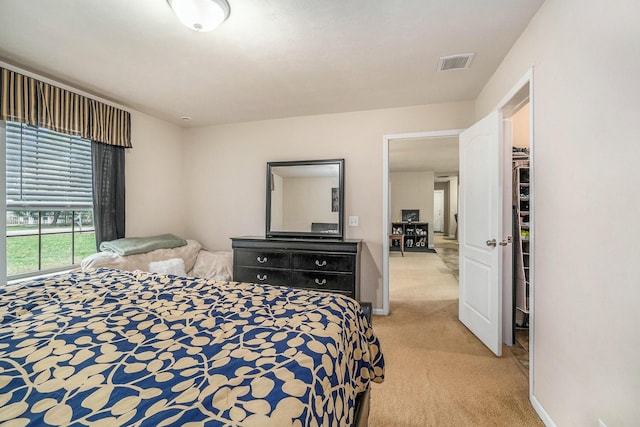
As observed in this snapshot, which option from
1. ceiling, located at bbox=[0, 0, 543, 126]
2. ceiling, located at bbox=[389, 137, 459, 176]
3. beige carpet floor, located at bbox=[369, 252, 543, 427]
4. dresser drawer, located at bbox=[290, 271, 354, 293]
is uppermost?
ceiling, located at bbox=[389, 137, 459, 176]

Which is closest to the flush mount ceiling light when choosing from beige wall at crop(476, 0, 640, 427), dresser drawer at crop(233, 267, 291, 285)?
beige wall at crop(476, 0, 640, 427)

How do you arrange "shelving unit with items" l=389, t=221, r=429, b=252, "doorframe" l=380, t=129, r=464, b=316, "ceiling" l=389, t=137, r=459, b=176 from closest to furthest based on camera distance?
"doorframe" l=380, t=129, r=464, b=316 → "ceiling" l=389, t=137, r=459, b=176 → "shelving unit with items" l=389, t=221, r=429, b=252

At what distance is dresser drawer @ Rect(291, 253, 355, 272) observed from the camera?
2922mm

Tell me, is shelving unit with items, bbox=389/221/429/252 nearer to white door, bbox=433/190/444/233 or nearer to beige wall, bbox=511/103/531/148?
white door, bbox=433/190/444/233

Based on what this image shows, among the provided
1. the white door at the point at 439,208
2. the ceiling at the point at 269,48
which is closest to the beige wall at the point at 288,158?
the ceiling at the point at 269,48

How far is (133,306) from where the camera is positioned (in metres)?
1.28

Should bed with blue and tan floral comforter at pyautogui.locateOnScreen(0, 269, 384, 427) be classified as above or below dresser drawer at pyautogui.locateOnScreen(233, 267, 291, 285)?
above

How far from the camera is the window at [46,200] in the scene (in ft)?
7.68

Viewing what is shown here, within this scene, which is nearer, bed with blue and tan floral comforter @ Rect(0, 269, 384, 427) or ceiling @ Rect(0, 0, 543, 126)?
bed with blue and tan floral comforter @ Rect(0, 269, 384, 427)

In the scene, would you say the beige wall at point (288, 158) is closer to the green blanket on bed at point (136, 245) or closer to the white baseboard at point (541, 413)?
the green blanket on bed at point (136, 245)

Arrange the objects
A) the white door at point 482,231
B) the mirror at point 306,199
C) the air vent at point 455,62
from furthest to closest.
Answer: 1. the mirror at point 306,199
2. the white door at point 482,231
3. the air vent at point 455,62

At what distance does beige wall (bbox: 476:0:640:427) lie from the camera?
40.6 inches

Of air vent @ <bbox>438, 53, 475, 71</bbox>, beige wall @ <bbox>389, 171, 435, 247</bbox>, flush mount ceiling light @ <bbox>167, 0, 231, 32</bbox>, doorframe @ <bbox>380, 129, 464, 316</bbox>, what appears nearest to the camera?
flush mount ceiling light @ <bbox>167, 0, 231, 32</bbox>

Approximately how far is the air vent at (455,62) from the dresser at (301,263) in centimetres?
181
